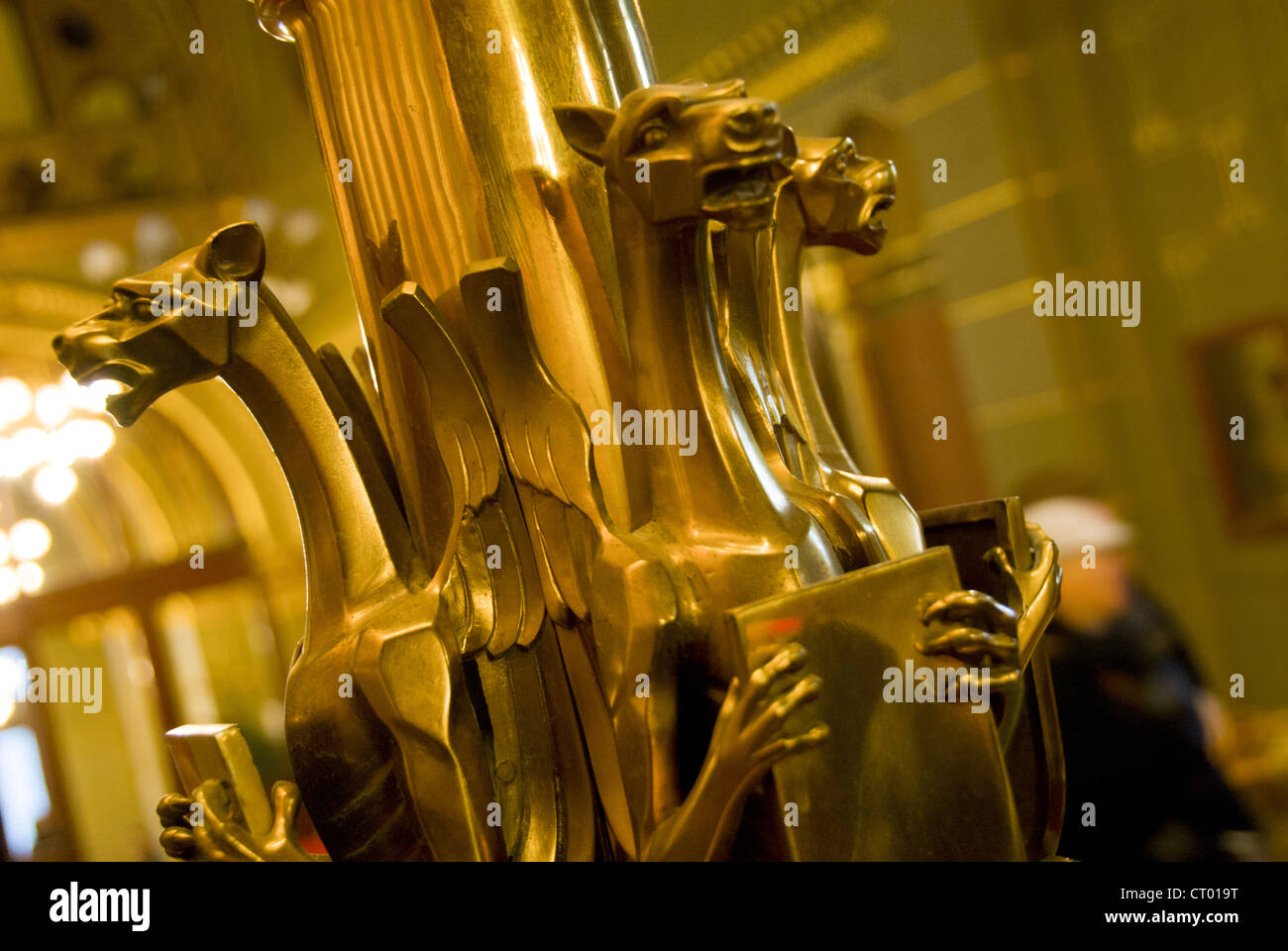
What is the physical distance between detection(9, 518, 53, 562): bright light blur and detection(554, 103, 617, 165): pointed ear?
6159 mm

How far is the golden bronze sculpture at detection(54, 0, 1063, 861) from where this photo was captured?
0.56 metres

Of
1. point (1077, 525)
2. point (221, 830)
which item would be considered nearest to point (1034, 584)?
point (221, 830)

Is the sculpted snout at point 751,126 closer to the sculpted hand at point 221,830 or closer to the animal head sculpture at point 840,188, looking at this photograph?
the animal head sculpture at point 840,188

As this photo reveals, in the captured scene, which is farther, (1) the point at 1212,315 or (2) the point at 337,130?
(1) the point at 1212,315

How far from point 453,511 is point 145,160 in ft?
23.9

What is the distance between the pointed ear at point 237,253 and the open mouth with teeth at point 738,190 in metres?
0.28

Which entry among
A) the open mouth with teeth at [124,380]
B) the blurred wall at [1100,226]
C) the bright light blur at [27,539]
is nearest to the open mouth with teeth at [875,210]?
the open mouth with teeth at [124,380]

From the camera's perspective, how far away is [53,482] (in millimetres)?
5668

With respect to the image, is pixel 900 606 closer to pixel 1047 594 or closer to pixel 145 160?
pixel 1047 594

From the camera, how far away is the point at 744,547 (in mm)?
593

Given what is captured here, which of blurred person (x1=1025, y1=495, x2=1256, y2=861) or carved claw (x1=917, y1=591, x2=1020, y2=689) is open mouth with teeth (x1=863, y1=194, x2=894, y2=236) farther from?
blurred person (x1=1025, y1=495, x2=1256, y2=861)

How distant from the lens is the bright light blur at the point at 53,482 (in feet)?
18.5

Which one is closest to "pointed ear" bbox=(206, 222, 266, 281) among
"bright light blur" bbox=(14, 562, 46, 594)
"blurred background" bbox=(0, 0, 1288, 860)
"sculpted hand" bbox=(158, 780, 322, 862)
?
"sculpted hand" bbox=(158, 780, 322, 862)
